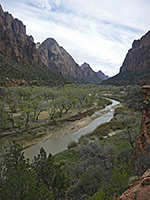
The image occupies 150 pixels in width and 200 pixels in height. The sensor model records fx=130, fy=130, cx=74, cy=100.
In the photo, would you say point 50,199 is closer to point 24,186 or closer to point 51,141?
point 24,186

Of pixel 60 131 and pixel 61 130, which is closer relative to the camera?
pixel 60 131

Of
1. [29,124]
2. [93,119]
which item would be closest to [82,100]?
[93,119]

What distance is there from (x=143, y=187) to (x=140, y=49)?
16243 cm

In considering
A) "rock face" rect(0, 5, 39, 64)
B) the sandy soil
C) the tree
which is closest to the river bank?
the sandy soil

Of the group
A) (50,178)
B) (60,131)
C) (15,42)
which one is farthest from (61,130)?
(15,42)

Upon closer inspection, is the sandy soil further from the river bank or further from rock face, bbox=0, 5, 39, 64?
rock face, bbox=0, 5, 39, 64

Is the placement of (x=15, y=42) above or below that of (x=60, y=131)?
above

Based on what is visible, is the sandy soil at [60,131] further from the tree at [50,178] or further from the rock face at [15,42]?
the rock face at [15,42]

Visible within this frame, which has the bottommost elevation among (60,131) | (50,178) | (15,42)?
(60,131)

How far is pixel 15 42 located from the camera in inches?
3546

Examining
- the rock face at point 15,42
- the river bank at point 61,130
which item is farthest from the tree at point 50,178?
the rock face at point 15,42

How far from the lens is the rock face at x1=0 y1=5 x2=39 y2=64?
265ft

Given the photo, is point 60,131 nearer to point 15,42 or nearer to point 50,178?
point 50,178

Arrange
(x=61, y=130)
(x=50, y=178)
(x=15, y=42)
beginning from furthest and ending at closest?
(x=15, y=42)
(x=61, y=130)
(x=50, y=178)
